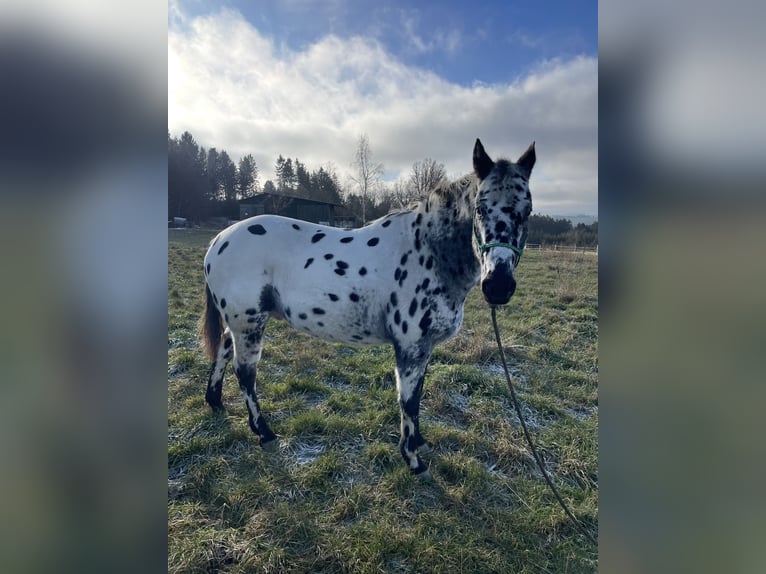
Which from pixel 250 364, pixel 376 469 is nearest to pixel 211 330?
pixel 250 364

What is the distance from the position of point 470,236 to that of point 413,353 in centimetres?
103

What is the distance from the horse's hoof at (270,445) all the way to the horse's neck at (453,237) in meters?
2.02

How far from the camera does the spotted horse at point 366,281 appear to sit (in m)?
2.57

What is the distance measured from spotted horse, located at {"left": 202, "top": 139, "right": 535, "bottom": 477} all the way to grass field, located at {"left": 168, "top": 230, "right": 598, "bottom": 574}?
1.02 ft

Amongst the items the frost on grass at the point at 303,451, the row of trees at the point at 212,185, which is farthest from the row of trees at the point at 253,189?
the frost on grass at the point at 303,451
